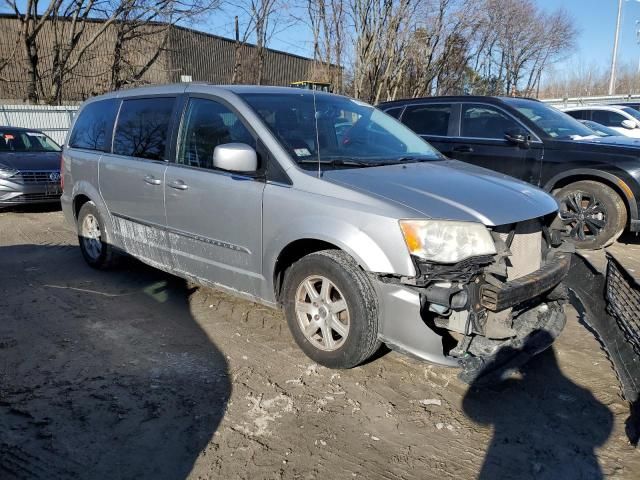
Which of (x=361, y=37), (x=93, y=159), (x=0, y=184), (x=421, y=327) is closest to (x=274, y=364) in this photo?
(x=421, y=327)

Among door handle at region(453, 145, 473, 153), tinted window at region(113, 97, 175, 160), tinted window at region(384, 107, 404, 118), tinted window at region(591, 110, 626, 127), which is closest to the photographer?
tinted window at region(113, 97, 175, 160)

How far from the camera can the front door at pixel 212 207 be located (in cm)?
356

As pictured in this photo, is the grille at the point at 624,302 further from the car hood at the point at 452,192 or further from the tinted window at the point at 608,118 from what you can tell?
the tinted window at the point at 608,118

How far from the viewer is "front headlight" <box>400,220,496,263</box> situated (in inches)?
109

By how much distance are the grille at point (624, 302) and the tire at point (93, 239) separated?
4482 millimetres

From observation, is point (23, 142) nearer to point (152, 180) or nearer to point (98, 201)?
point (98, 201)

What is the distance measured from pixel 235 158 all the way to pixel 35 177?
7076 millimetres

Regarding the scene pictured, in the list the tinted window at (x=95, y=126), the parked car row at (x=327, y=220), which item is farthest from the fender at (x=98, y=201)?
the tinted window at (x=95, y=126)

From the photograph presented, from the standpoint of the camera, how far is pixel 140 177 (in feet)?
14.3

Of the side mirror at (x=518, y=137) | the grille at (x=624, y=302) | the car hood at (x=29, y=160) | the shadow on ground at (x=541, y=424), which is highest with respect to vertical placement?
the side mirror at (x=518, y=137)

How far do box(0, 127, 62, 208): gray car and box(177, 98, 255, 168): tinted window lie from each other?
19.8 ft

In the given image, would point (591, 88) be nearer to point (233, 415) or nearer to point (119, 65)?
point (119, 65)

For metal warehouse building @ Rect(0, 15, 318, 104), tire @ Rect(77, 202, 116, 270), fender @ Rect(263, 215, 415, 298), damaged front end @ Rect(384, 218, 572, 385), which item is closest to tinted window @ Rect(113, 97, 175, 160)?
tire @ Rect(77, 202, 116, 270)

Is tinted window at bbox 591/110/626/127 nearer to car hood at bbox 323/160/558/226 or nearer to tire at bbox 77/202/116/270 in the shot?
car hood at bbox 323/160/558/226
